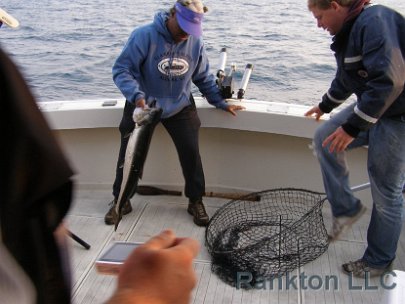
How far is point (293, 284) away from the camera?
2959 mm

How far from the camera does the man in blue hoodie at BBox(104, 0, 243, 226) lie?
3.37 meters

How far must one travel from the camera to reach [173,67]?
11.6 ft

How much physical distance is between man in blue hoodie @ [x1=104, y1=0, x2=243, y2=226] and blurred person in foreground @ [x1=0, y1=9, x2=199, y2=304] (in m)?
2.46

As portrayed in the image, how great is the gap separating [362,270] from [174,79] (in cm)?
197

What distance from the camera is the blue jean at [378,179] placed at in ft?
8.60

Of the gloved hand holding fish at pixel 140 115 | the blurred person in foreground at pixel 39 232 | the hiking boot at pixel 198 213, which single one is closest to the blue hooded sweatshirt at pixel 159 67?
the gloved hand holding fish at pixel 140 115

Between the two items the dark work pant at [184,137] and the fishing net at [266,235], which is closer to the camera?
the fishing net at [266,235]

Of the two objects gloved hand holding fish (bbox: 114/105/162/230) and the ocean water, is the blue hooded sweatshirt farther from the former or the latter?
the ocean water

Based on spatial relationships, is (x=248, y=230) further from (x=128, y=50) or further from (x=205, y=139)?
(x=128, y=50)

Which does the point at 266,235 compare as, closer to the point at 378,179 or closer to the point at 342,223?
the point at 342,223

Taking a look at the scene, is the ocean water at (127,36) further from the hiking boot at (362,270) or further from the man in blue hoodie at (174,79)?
the hiking boot at (362,270)

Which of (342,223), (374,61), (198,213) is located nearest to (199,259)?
(198,213)

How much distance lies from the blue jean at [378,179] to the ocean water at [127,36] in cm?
263

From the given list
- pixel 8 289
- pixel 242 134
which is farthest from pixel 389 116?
pixel 8 289
